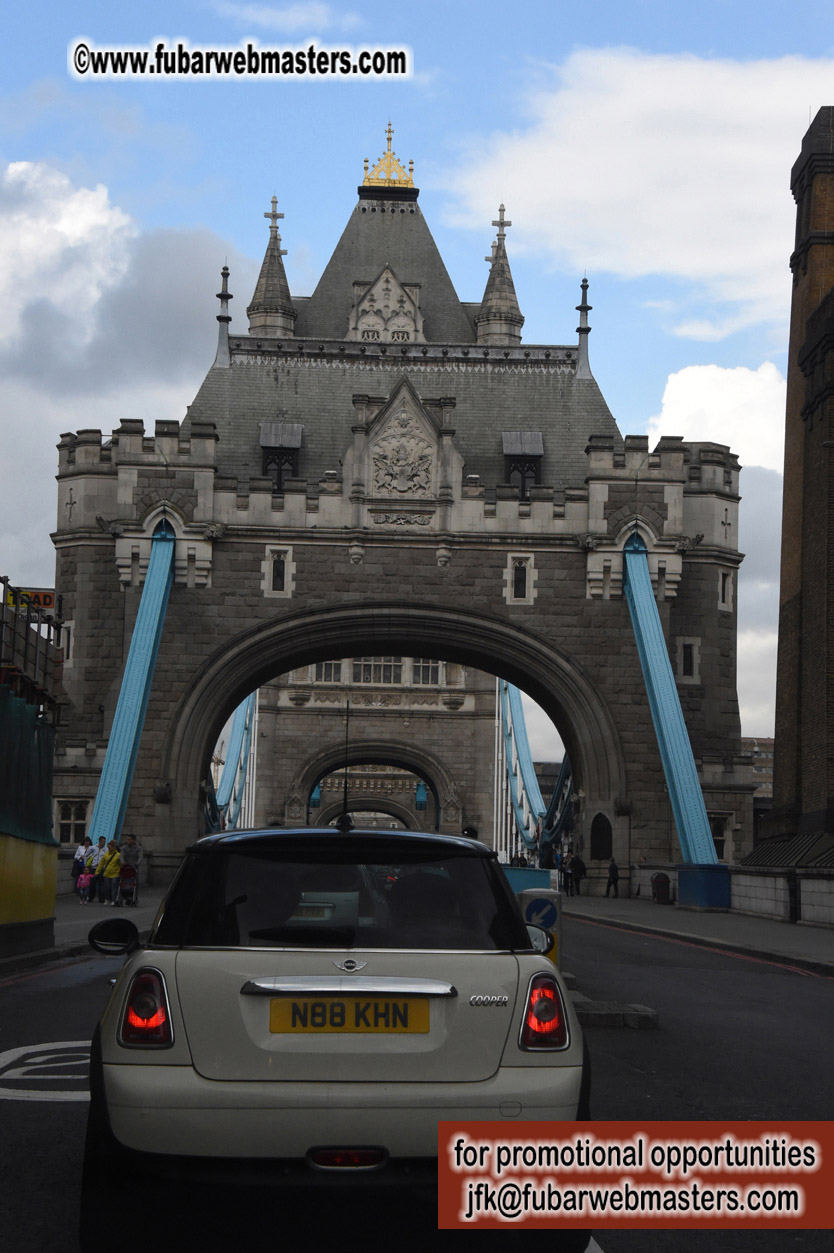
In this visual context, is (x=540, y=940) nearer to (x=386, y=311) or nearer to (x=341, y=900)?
(x=341, y=900)

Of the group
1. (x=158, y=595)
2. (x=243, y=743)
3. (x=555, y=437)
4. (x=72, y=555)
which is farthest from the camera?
(x=243, y=743)

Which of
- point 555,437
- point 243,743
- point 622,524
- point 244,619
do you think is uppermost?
point 555,437

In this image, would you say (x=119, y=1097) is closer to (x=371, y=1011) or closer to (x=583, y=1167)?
(x=371, y=1011)

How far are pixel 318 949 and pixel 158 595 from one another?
29.4 m

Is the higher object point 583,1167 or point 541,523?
point 541,523

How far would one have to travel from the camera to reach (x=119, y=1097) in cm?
433

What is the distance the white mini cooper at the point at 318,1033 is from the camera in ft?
14.0

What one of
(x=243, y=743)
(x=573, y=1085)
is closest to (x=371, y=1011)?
(x=573, y=1085)

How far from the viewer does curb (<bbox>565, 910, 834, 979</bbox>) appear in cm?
1504

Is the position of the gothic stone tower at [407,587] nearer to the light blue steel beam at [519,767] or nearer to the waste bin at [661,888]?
the waste bin at [661,888]

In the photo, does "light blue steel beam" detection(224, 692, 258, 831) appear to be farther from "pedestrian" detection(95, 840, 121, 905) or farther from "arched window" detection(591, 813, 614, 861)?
"pedestrian" detection(95, 840, 121, 905)

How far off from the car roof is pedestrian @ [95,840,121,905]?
21.8 metres

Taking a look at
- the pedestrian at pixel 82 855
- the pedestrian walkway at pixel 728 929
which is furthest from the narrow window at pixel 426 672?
the pedestrian at pixel 82 855

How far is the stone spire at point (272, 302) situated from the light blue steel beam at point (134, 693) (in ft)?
76.6
